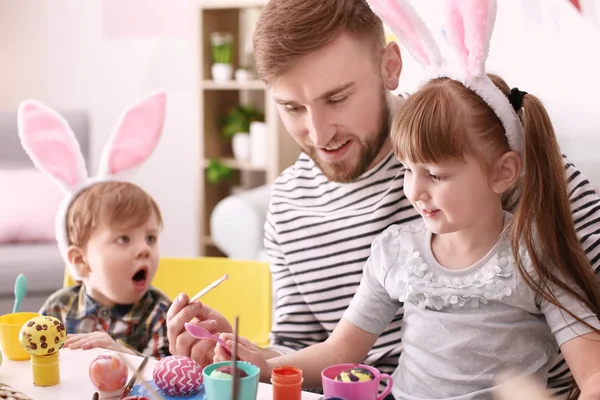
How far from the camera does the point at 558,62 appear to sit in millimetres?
2406

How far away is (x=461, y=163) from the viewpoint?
1285 mm

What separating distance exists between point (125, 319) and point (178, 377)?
2.09 ft

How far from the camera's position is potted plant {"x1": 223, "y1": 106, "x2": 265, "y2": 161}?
167 inches

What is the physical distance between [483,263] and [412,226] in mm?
193

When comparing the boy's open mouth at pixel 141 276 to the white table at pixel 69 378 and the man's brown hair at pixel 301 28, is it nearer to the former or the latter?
the white table at pixel 69 378

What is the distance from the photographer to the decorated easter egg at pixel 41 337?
126 centimetres

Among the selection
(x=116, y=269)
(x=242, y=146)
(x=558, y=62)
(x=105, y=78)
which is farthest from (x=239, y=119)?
(x=116, y=269)

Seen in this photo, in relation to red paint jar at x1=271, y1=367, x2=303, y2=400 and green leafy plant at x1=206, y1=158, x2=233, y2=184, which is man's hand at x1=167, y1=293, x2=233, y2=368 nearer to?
red paint jar at x1=271, y1=367, x2=303, y2=400

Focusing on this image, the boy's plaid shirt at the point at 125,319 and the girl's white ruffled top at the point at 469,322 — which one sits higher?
the girl's white ruffled top at the point at 469,322

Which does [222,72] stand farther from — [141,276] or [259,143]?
[141,276]

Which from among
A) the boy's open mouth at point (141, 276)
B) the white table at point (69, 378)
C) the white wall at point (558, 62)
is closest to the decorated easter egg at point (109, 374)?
the white table at point (69, 378)

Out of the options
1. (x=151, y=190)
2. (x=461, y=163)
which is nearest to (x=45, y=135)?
(x=461, y=163)

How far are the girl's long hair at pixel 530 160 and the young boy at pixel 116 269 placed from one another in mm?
714

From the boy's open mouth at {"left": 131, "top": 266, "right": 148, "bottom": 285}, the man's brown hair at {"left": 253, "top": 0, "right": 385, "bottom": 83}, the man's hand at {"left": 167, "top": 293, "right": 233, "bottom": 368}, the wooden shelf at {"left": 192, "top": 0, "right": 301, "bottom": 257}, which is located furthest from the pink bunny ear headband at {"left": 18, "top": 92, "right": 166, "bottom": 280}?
the wooden shelf at {"left": 192, "top": 0, "right": 301, "bottom": 257}
